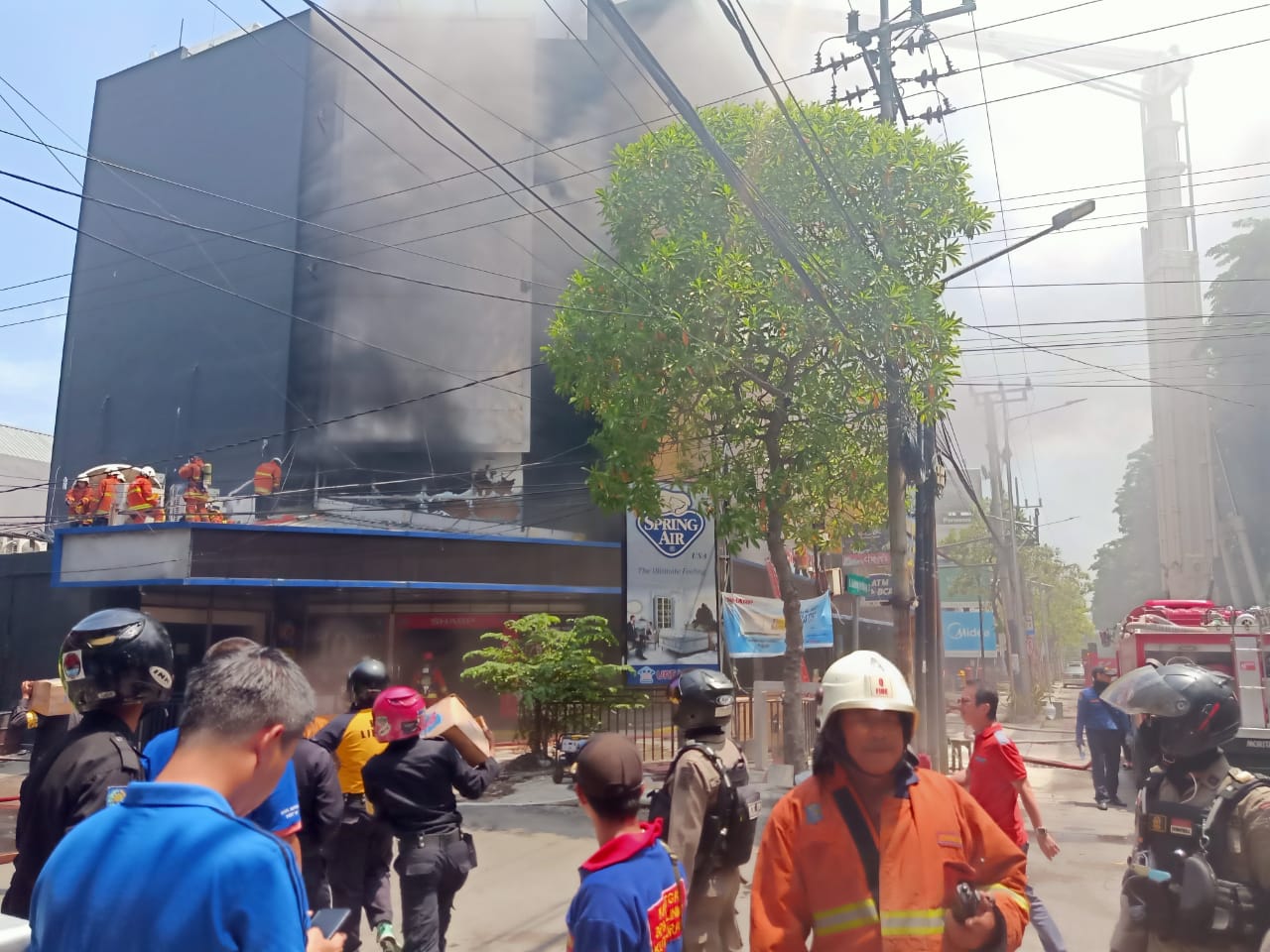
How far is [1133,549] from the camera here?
2579 inches

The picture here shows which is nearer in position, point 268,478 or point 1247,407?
point 268,478

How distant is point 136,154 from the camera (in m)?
30.1

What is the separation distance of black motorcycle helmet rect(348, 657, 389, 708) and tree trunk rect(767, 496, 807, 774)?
23.7 ft

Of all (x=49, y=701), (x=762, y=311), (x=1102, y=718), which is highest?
(x=762, y=311)

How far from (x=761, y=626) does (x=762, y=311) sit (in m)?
9.16

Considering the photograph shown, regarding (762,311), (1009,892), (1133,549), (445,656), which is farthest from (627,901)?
(1133,549)

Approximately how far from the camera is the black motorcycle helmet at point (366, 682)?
570 centimetres

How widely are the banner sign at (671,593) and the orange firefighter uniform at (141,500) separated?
9.65m

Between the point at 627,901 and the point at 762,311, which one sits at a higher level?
the point at 762,311

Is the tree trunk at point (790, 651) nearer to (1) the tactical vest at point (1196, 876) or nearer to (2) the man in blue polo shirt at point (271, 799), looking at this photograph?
(1) the tactical vest at point (1196, 876)

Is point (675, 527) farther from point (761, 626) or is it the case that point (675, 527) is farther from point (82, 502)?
point (82, 502)

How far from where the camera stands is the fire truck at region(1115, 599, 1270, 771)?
8891 mm

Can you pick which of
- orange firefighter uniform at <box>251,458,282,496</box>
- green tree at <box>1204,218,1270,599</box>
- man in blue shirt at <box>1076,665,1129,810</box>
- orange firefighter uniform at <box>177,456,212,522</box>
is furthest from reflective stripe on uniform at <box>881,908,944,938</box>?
green tree at <box>1204,218,1270,599</box>

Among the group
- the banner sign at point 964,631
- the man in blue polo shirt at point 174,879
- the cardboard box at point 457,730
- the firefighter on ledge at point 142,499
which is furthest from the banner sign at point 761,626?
the banner sign at point 964,631
